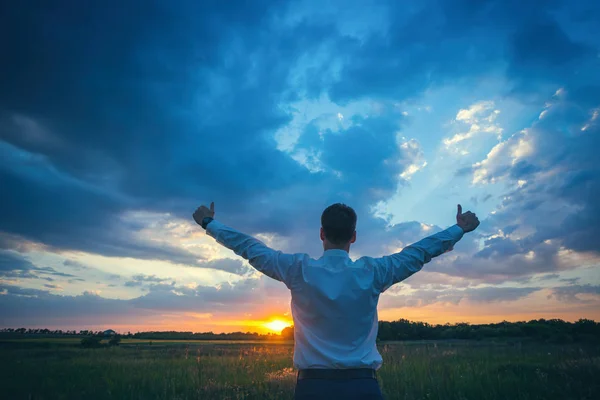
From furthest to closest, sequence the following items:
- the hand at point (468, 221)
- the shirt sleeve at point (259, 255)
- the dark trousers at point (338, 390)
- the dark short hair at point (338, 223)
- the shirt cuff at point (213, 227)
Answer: the hand at point (468, 221), the shirt cuff at point (213, 227), the dark short hair at point (338, 223), the shirt sleeve at point (259, 255), the dark trousers at point (338, 390)

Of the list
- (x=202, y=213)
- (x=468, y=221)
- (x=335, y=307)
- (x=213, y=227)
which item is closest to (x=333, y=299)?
(x=335, y=307)

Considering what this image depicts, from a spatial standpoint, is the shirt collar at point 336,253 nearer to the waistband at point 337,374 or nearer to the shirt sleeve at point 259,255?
the shirt sleeve at point 259,255

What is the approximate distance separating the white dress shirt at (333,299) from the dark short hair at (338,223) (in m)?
0.11

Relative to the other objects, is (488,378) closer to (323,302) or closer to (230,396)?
(230,396)

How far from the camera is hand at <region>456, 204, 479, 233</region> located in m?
3.18

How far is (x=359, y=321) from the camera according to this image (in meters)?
2.45

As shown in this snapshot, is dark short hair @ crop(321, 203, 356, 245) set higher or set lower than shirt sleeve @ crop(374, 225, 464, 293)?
higher

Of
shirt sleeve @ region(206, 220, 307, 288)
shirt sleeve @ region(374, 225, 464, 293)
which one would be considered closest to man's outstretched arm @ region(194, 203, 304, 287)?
shirt sleeve @ region(206, 220, 307, 288)

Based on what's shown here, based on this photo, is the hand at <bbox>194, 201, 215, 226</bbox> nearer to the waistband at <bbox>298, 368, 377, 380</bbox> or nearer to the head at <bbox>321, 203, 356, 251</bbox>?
the head at <bbox>321, 203, 356, 251</bbox>

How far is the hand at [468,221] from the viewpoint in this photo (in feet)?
10.4

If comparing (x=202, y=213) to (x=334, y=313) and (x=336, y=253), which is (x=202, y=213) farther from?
(x=334, y=313)

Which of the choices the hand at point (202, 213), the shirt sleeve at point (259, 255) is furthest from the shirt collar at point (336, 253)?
the hand at point (202, 213)

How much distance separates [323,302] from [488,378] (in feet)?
32.6

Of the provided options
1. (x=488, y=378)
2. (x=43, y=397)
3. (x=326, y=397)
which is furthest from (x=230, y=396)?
(x=326, y=397)
